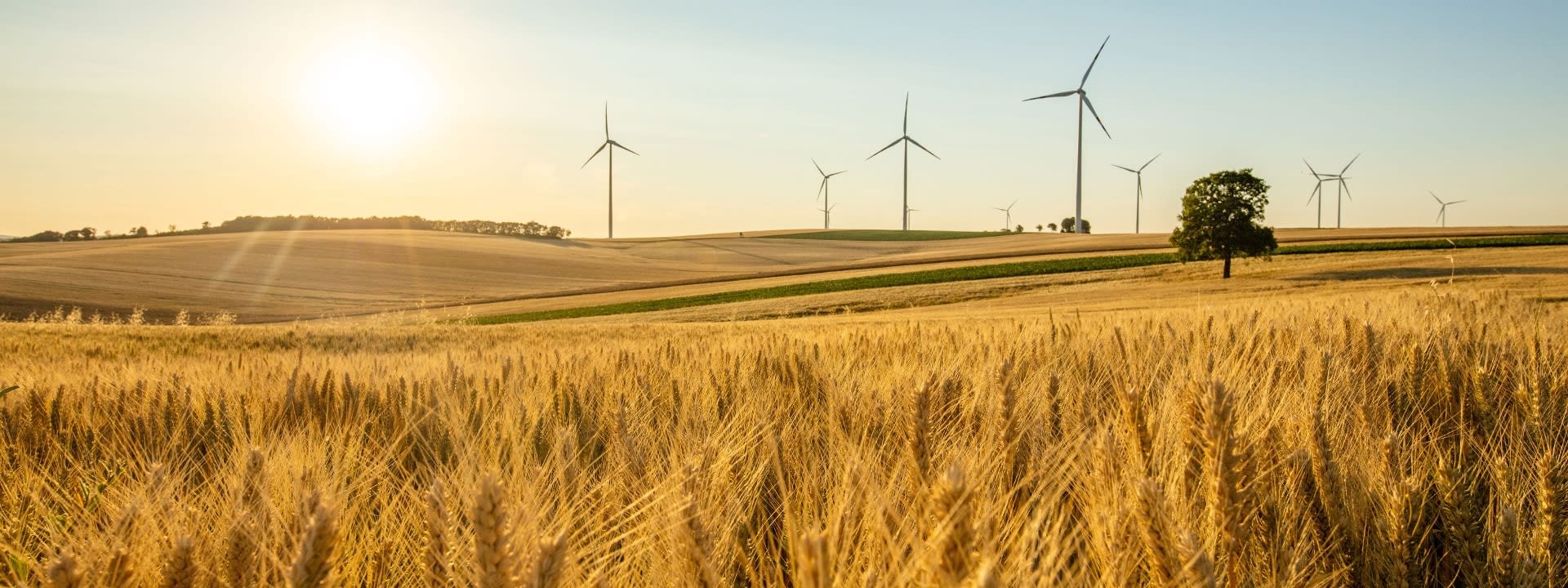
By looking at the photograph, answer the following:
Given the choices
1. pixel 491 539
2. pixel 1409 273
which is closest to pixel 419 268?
pixel 1409 273

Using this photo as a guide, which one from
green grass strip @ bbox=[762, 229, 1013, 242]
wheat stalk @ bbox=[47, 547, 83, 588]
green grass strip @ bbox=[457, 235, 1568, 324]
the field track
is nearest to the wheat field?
wheat stalk @ bbox=[47, 547, 83, 588]

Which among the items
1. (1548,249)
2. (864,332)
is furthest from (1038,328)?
(1548,249)

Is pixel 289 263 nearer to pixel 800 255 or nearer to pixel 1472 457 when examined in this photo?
pixel 800 255

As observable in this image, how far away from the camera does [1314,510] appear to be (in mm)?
1741

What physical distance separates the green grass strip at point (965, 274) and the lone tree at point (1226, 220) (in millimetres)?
5759

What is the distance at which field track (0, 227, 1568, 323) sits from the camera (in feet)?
153

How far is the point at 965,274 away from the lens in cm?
5303

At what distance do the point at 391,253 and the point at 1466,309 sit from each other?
75.2 meters

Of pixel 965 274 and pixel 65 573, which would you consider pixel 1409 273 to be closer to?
pixel 965 274

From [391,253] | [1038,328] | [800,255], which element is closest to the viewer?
[1038,328]

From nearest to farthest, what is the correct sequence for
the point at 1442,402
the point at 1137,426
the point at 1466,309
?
the point at 1137,426
the point at 1442,402
the point at 1466,309

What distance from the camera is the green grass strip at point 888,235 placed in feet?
338

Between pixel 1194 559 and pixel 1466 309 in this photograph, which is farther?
pixel 1466 309

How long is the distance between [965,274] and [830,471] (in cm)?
5215
